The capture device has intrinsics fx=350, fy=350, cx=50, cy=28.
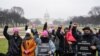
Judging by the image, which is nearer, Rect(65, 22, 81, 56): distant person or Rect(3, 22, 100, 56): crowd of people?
Rect(3, 22, 100, 56): crowd of people

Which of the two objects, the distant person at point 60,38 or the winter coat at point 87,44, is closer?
the winter coat at point 87,44

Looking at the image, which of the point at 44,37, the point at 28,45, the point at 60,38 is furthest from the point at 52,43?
the point at 60,38

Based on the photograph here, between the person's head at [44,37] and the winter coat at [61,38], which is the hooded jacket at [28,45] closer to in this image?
the person's head at [44,37]

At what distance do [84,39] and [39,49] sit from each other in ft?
5.86

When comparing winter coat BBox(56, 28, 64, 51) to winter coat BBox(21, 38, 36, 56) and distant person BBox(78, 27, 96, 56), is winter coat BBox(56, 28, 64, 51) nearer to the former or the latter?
distant person BBox(78, 27, 96, 56)

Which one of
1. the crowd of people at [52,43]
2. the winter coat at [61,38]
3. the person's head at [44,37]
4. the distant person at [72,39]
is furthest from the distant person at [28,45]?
the winter coat at [61,38]

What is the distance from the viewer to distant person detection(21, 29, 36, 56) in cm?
1243

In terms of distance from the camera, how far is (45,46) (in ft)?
43.1

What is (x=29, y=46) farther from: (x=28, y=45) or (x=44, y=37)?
(x=44, y=37)

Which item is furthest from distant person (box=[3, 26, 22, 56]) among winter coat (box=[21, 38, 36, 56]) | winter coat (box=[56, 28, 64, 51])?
winter coat (box=[56, 28, 64, 51])

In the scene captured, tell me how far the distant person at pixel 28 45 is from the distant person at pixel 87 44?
82.5 inches

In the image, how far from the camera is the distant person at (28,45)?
40.8ft

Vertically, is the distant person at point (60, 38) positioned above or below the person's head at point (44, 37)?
below

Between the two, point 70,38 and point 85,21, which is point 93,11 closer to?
point 85,21
